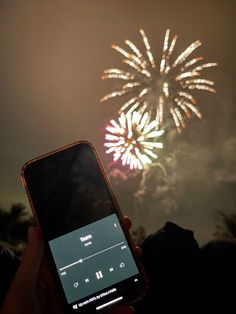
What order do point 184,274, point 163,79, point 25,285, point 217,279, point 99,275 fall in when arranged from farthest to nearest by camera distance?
point 163,79
point 184,274
point 217,279
point 99,275
point 25,285

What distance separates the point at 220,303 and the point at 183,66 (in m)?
2.04

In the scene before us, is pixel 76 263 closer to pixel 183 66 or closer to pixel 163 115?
pixel 163 115

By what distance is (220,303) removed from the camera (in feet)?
6.85

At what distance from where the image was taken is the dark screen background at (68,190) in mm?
1316

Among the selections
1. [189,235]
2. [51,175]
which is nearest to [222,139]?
[189,235]

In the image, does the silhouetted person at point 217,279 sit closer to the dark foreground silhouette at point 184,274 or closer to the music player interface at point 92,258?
the dark foreground silhouette at point 184,274

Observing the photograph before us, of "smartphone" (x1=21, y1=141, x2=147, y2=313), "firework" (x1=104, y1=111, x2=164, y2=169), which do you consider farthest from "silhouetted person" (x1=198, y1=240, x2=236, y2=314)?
"smartphone" (x1=21, y1=141, x2=147, y2=313)

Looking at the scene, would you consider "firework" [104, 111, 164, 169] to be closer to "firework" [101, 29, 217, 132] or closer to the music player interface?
"firework" [101, 29, 217, 132]

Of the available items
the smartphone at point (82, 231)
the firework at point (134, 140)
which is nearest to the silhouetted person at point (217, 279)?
the firework at point (134, 140)

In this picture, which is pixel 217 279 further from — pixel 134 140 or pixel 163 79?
pixel 163 79

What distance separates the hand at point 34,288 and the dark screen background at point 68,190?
7cm

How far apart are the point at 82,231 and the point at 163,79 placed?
241 cm

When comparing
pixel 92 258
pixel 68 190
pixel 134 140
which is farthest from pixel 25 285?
pixel 134 140

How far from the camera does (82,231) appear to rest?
1306 mm
